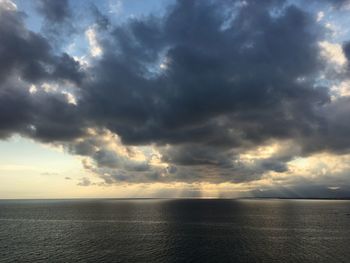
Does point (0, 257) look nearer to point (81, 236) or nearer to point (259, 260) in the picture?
point (81, 236)

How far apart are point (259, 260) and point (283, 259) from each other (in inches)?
277

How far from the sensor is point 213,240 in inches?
4363

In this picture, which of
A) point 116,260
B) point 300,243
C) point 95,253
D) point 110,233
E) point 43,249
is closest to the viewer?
point 116,260

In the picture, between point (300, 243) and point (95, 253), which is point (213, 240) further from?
point (95, 253)

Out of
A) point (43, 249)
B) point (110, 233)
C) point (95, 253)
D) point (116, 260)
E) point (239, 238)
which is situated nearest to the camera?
point (116, 260)

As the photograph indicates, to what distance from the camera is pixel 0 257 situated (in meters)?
83.9

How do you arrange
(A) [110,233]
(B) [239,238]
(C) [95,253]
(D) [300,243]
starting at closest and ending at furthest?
(C) [95,253]
(D) [300,243]
(B) [239,238]
(A) [110,233]

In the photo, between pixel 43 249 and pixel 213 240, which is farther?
pixel 213 240

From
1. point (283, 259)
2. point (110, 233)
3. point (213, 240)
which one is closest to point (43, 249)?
point (110, 233)

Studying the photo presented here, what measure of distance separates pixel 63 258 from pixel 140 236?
137ft

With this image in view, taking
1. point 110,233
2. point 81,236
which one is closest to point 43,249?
point 81,236

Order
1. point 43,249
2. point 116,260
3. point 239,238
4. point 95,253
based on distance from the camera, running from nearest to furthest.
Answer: point 116,260 → point 95,253 → point 43,249 → point 239,238

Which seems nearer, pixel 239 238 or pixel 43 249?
pixel 43 249

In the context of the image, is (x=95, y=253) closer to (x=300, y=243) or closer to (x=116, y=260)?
(x=116, y=260)
